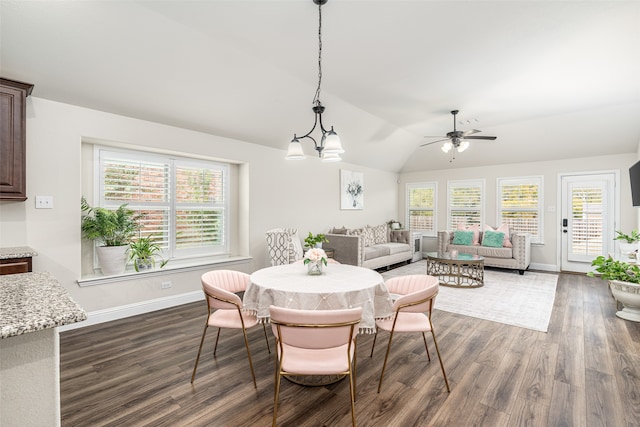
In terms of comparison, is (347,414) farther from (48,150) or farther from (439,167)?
(439,167)

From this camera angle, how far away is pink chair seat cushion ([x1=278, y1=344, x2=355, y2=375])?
180 cm

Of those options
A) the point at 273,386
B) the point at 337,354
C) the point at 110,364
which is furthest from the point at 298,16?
the point at 110,364

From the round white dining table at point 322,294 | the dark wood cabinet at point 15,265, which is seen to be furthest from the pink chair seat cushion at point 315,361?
the dark wood cabinet at point 15,265

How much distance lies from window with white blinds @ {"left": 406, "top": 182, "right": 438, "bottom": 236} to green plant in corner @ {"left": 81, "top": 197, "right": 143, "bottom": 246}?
7.20 metres

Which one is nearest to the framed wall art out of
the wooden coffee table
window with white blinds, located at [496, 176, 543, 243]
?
the wooden coffee table

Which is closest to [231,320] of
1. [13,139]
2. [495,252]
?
[13,139]

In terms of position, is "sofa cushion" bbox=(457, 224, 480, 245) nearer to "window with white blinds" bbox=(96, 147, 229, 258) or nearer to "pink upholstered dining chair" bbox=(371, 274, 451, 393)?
"pink upholstered dining chair" bbox=(371, 274, 451, 393)

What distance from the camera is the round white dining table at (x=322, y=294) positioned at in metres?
2.22

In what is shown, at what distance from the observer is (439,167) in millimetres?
8422

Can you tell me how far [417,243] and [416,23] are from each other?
6150mm

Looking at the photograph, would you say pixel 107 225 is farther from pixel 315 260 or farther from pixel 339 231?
pixel 339 231

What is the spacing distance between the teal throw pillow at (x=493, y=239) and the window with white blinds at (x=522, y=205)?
2.75 ft

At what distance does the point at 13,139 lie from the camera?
2.83 meters

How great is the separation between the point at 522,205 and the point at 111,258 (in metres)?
8.21
